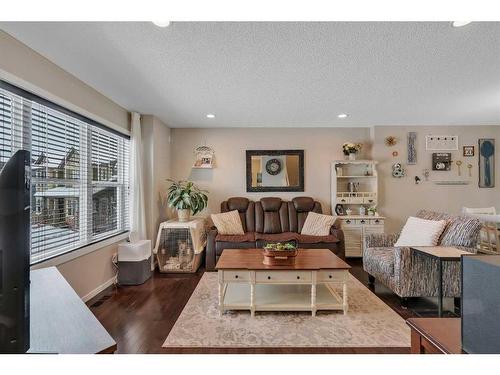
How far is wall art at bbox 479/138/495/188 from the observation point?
15.1 feet

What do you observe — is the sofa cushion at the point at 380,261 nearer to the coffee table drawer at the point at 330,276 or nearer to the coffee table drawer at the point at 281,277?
the coffee table drawer at the point at 330,276

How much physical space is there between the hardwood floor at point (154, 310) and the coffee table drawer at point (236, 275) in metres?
0.62

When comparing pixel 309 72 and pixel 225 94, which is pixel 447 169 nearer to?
pixel 309 72

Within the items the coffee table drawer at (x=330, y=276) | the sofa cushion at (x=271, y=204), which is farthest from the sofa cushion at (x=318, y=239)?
the coffee table drawer at (x=330, y=276)

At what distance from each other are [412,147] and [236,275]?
4.06 m

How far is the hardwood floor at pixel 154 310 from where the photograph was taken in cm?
193

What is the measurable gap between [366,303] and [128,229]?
325cm

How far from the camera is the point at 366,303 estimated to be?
2.71m

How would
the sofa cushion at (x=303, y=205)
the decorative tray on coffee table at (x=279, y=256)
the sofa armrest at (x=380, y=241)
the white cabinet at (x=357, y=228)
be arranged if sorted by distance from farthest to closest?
the sofa cushion at (x=303, y=205) → the white cabinet at (x=357, y=228) → the sofa armrest at (x=380, y=241) → the decorative tray on coffee table at (x=279, y=256)

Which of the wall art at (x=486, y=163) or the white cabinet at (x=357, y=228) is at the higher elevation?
the wall art at (x=486, y=163)

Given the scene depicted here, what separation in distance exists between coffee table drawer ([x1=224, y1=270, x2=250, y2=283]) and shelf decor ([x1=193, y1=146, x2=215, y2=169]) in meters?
2.61
